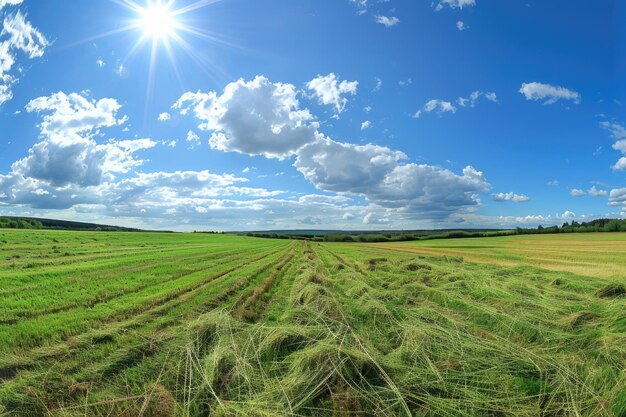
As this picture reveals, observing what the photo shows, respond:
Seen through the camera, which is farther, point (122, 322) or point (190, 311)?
point (190, 311)

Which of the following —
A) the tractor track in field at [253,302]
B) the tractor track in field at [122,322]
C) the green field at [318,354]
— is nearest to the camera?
the green field at [318,354]

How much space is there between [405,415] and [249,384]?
6.92ft

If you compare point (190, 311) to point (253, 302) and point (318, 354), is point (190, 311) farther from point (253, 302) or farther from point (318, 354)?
point (318, 354)

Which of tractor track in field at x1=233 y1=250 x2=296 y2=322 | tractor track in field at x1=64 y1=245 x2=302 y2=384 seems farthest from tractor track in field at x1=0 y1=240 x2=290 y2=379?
tractor track in field at x1=233 y1=250 x2=296 y2=322

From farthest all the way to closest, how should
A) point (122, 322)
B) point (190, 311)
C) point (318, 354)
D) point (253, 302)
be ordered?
point (253, 302)
point (190, 311)
point (122, 322)
point (318, 354)

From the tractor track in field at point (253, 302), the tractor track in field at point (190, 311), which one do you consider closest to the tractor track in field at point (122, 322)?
the tractor track in field at point (190, 311)

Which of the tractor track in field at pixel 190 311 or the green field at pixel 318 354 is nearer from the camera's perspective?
the green field at pixel 318 354

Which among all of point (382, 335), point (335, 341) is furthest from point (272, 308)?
point (335, 341)

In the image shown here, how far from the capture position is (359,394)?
15.5 feet

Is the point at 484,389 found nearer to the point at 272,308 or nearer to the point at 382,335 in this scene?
the point at 382,335

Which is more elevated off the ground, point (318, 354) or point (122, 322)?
point (318, 354)

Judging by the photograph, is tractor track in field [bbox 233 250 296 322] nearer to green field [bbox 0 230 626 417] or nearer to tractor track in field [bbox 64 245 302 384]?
green field [bbox 0 230 626 417]

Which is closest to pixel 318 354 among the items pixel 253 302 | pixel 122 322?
pixel 122 322

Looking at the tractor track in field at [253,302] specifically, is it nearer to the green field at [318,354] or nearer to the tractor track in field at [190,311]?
the green field at [318,354]
